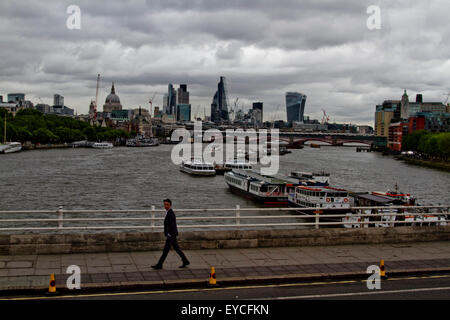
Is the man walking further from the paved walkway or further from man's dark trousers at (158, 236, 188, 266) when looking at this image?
the paved walkway

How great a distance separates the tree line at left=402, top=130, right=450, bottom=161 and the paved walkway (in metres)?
107

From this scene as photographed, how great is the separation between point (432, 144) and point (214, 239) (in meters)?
120

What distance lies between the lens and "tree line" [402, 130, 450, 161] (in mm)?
114562

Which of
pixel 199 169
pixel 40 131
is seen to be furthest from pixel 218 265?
pixel 40 131

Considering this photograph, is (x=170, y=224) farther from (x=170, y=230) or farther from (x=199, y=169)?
(x=199, y=169)

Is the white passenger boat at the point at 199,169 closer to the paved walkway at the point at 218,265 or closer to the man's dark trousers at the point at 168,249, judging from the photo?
the paved walkway at the point at 218,265

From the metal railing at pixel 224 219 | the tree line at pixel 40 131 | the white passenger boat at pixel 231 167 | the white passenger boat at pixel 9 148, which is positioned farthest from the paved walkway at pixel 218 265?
the tree line at pixel 40 131

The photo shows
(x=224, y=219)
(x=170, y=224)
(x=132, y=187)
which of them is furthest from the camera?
(x=132, y=187)

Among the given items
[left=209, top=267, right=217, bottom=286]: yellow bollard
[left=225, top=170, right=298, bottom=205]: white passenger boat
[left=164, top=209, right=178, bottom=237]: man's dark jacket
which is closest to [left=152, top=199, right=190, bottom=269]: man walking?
[left=164, top=209, right=178, bottom=237]: man's dark jacket

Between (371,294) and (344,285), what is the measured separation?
89 centimetres

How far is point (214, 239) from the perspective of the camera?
14.8 metres
